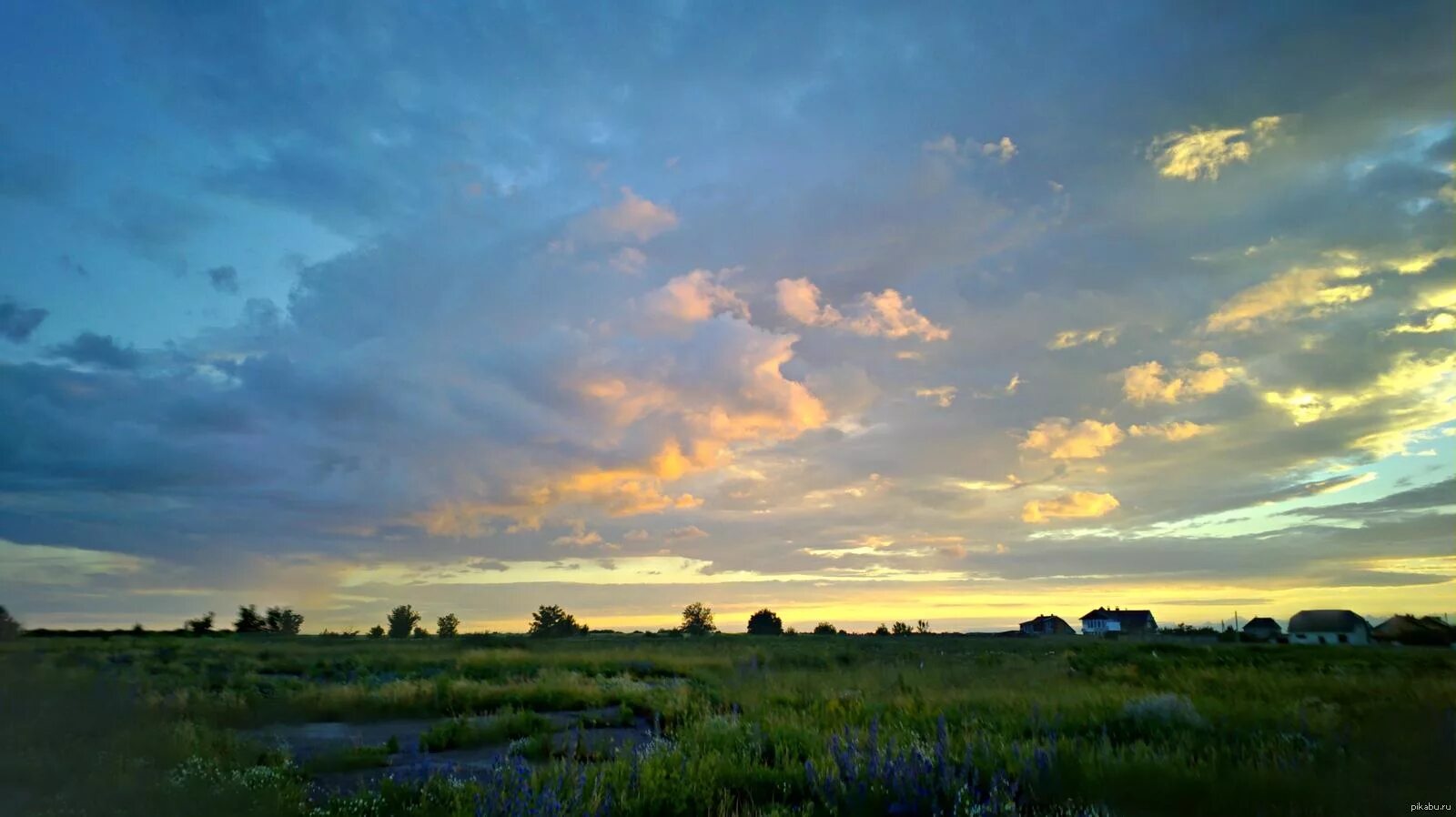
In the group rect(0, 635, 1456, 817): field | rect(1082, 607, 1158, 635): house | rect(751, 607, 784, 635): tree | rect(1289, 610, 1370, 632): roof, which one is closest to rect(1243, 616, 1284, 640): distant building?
rect(1289, 610, 1370, 632): roof

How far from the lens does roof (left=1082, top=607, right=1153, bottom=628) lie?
113m

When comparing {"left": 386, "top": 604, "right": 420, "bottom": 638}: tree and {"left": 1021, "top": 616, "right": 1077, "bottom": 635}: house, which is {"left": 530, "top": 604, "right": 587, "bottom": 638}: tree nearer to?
{"left": 386, "top": 604, "right": 420, "bottom": 638}: tree

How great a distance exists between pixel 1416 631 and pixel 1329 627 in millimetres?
18222

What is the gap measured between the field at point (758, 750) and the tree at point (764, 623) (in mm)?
89265

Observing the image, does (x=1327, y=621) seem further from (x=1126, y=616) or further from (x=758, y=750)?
(x=758, y=750)

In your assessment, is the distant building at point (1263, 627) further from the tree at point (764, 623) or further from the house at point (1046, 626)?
the tree at point (764, 623)

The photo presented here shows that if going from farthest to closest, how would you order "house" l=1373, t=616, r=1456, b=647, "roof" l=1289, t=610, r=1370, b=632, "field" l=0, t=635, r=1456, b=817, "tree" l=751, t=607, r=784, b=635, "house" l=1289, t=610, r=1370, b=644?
"tree" l=751, t=607, r=784, b=635, "roof" l=1289, t=610, r=1370, b=632, "house" l=1289, t=610, r=1370, b=644, "house" l=1373, t=616, r=1456, b=647, "field" l=0, t=635, r=1456, b=817

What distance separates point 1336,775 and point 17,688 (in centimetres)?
1923

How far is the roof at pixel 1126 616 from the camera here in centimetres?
11294

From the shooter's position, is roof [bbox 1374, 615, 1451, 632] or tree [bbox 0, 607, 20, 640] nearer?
tree [bbox 0, 607, 20, 640]

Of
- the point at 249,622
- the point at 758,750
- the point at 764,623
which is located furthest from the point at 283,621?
the point at 758,750

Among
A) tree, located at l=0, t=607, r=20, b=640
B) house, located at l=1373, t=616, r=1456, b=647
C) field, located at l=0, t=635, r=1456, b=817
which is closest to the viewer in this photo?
field, located at l=0, t=635, r=1456, b=817

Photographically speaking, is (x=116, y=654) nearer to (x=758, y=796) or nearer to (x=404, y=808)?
(x=404, y=808)

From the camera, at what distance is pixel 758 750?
24.6 feet
